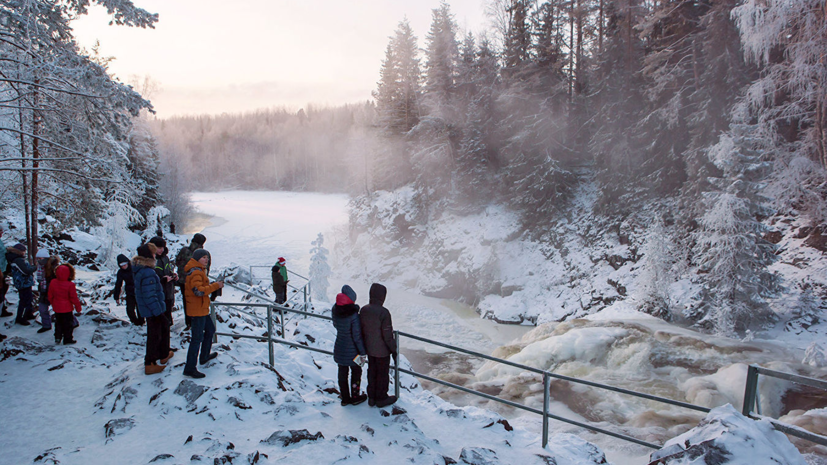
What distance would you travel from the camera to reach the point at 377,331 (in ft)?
17.2

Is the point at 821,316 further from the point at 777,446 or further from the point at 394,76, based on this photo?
the point at 394,76

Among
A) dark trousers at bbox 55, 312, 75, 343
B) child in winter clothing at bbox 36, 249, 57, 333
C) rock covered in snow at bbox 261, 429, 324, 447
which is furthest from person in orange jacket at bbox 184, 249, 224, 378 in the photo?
child in winter clothing at bbox 36, 249, 57, 333

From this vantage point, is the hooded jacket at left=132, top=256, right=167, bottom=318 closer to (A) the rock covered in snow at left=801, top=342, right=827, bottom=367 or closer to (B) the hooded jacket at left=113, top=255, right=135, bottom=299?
(B) the hooded jacket at left=113, top=255, right=135, bottom=299

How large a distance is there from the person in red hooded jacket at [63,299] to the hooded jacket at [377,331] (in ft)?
18.8

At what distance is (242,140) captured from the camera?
95000 mm

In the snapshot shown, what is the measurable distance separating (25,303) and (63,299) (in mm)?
2272

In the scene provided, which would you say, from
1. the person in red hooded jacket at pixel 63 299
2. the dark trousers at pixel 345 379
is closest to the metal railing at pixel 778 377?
the dark trousers at pixel 345 379

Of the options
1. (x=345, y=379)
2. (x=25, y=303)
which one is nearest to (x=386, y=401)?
(x=345, y=379)

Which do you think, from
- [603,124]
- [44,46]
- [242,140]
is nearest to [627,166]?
[603,124]

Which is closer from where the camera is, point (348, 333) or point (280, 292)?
point (348, 333)

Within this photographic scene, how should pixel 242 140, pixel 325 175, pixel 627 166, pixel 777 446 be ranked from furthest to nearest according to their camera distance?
pixel 242 140 → pixel 325 175 → pixel 627 166 → pixel 777 446

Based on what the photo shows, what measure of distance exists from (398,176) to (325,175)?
39429 mm

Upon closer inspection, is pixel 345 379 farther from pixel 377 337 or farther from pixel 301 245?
pixel 301 245

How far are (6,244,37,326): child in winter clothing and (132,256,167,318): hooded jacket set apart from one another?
170 inches
